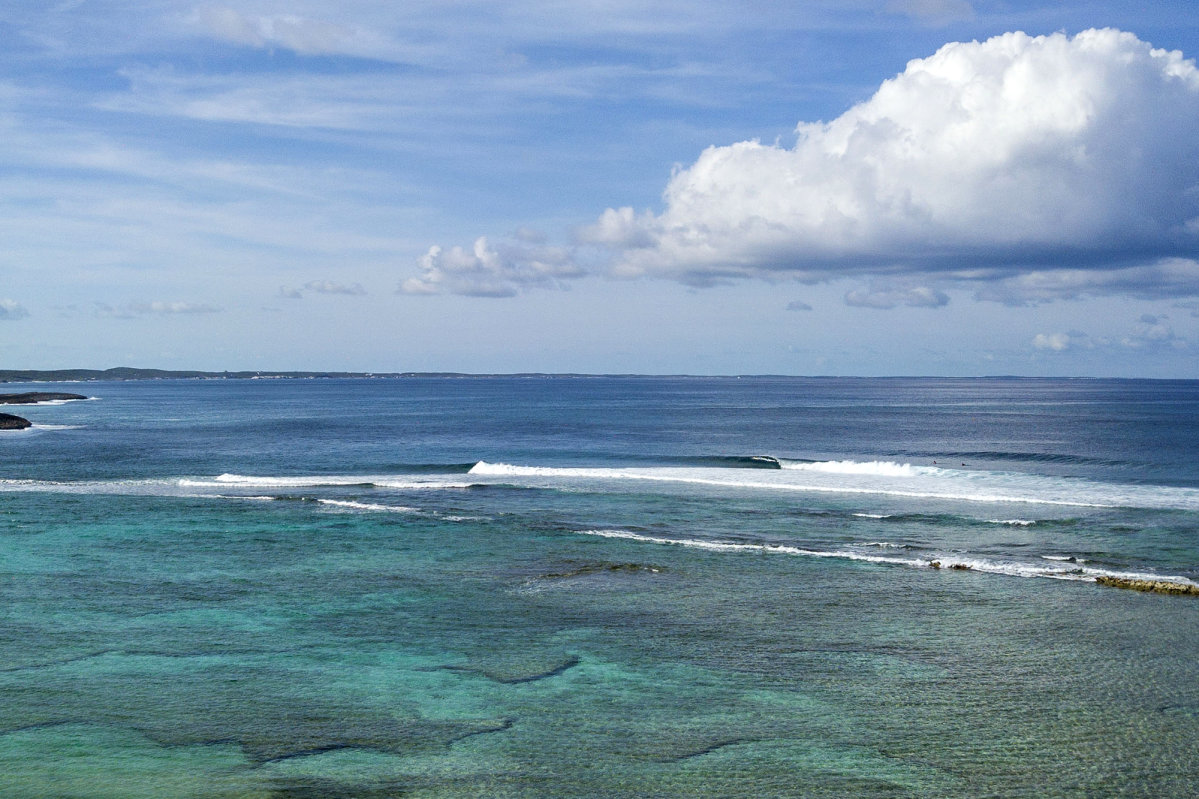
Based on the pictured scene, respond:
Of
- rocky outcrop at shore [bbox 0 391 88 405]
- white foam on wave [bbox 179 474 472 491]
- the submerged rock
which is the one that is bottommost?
white foam on wave [bbox 179 474 472 491]

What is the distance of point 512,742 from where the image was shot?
14.6 meters

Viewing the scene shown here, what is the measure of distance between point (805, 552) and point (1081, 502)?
18.9 metres

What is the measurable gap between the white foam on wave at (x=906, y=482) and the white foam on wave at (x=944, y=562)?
30.1 feet

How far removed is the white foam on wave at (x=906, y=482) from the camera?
42750mm

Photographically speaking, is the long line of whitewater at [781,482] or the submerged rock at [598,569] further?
the long line of whitewater at [781,482]

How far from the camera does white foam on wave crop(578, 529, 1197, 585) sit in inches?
1044

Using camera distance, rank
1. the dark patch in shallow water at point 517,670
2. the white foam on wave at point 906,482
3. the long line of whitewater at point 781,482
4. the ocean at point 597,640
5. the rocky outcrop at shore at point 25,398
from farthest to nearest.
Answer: the rocky outcrop at shore at point 25,398 → the long line of whitewater at point 781,482 → the white foam on wave at point 906,482 → the dark patch in shallow water at point 517,670 → the ocean at point 597,640

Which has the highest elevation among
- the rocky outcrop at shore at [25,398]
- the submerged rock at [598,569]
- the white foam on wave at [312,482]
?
the rocky outcrop at shore at [25,398]

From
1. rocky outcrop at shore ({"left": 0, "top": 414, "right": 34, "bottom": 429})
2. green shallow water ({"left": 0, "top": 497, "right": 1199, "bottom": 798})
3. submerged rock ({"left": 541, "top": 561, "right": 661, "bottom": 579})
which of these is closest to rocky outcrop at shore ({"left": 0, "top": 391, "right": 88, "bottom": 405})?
rocky outcrop at shore ({"left": 0, "top": 414, "right": 34, "bottom": 429})

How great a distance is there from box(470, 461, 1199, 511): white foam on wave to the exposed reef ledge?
1135cm

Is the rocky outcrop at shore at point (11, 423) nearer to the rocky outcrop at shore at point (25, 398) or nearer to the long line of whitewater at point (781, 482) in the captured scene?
the long line of whitewater at point (781, 482)

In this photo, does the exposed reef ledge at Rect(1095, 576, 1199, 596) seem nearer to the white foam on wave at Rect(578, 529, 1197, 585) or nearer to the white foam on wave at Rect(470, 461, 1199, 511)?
the white foam on wave at Rect(578, 529, 1197, 585)

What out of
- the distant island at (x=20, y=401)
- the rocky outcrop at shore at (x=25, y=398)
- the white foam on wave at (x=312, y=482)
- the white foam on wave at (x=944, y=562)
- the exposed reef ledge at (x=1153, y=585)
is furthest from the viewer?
the rocky outcrop at shore at (x=25, y=398)

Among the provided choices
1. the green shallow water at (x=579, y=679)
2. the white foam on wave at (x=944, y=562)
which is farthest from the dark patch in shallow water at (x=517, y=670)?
the white foam on wave at (x=944, y=562)
